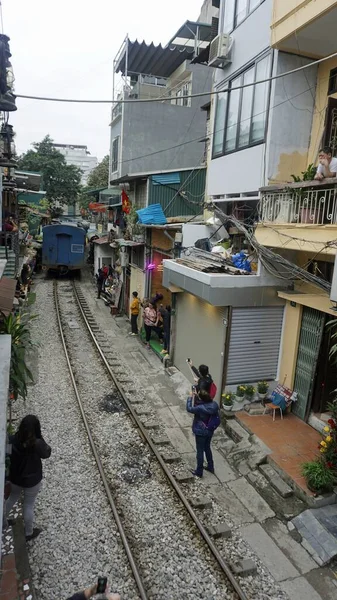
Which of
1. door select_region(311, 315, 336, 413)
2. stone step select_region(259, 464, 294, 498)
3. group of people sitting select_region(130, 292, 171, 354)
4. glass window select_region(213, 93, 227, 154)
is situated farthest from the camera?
group of people sitting select_region(130, 292, 171, 354)

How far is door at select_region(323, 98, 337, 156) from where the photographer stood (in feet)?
26.8

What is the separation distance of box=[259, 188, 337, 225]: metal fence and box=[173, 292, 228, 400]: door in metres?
2.48

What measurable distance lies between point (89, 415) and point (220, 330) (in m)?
3.76

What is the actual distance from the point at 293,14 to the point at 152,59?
52.7ft

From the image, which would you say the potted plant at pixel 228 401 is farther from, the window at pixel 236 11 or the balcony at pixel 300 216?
the window at pixel 236 11

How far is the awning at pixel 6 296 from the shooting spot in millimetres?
6035

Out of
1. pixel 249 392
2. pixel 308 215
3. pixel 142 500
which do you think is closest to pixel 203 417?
pixel 142 500

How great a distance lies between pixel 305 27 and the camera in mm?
7504

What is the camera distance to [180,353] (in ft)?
41.4

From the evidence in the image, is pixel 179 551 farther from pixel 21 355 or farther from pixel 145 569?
pixel 21 355

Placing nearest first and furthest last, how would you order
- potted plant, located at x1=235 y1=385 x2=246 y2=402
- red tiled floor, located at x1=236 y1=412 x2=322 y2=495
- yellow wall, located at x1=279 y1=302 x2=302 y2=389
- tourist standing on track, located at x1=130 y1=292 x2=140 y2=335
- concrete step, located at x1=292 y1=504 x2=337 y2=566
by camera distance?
concrete step, located at x1=292 y1=504 x2=337 y2=566, red tiled floor, located at x1=236 y1=412 x2=322 y2=495, yellow wall, located at x1=279 y1=302 x2=302 y2=389, potted plant, located at x1=235 y1=385 x2=246 y2=402, tourist standing on track, located at x1=130 y1=292 x2=140 y2=335

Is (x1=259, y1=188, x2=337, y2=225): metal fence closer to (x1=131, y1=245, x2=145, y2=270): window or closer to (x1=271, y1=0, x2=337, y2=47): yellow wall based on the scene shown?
(x1=271, y1=0, x2=337, y2=47): yellow wall

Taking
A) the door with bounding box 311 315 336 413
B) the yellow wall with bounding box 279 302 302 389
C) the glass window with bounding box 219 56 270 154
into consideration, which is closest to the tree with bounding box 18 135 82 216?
the glass window with bounding box 219 56 270 154

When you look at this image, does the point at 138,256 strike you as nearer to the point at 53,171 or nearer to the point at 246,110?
the point at 246,110
